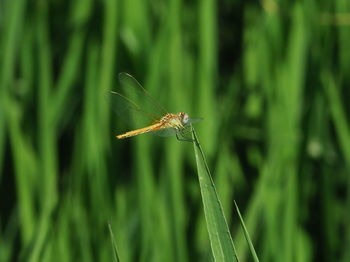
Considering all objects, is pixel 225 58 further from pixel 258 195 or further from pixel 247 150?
pixel 258 195

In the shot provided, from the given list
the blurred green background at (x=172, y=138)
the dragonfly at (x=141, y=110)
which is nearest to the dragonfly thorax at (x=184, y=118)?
the dragonfly at (x=141, y=110)

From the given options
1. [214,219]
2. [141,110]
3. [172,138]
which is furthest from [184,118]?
[214,219]

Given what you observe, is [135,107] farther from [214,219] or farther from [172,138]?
[214,219]

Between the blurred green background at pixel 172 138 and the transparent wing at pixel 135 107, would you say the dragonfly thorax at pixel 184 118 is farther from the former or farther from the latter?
the blurred green background at pixel 172 138

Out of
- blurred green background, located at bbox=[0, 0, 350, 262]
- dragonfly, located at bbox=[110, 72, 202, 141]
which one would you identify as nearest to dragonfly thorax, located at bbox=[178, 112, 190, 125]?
dragonfly, located at bbox=[110, 72, 202, 141]

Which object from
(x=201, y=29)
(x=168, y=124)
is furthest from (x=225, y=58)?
(x=168, y=124)
